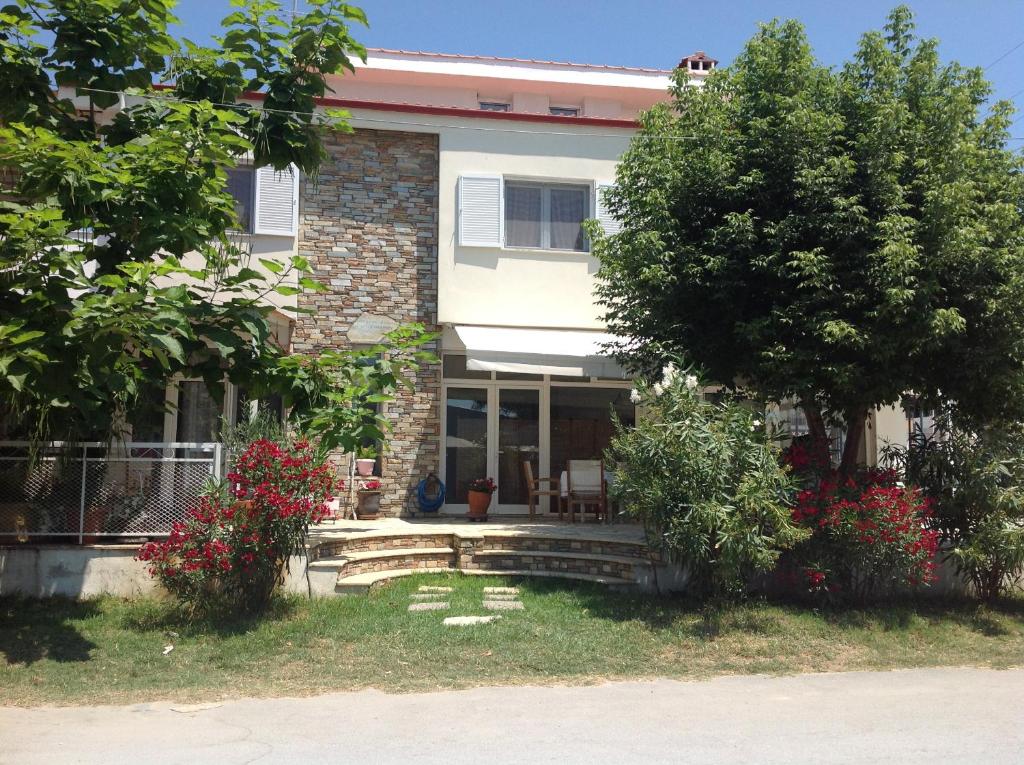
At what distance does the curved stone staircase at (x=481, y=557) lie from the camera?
33.9 feet

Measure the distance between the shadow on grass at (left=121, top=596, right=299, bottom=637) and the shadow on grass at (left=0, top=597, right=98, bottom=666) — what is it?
0.49 metres

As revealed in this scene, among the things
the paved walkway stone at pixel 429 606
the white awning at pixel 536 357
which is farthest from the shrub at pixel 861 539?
the white awning at pixel 536 357

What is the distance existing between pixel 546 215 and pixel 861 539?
8312 millimetres

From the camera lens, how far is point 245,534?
28.6 ft

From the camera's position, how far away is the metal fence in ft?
31.8

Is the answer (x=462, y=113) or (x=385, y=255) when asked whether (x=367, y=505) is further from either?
(x=462, y=113)

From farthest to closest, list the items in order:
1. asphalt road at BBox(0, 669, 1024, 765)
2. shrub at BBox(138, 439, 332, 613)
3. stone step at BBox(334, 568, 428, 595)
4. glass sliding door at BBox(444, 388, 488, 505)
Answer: glass sliding door at BBox(444, 388, 488, 505)
stone step at BBox(334, 568, 428, 595)
shrub at BBox(138, 439, 332, 613)
asphalt road at BBox(0, 669, 1024, 765)

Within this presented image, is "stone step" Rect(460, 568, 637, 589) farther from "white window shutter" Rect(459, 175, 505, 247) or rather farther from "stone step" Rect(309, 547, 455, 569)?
"white window shutter" Rect(459, 175, 505, 247)

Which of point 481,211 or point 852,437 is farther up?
point 481,211

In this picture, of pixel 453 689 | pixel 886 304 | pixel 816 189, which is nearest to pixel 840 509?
pixel 886 304

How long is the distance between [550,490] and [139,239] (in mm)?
8468

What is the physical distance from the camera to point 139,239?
783 cm

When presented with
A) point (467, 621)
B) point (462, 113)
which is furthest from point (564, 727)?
point (462, 113)

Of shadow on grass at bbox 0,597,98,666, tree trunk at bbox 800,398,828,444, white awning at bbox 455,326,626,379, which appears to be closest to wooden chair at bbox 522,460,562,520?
white awning at bbox 455,326,626,379
